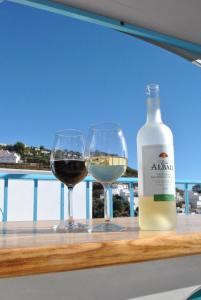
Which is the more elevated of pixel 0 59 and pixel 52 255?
pixel 0 59

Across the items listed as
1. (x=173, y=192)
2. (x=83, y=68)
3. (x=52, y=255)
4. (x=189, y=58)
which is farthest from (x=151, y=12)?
(x=83, y=68)

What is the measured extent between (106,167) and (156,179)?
0.10 m

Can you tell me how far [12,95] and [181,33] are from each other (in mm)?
12174

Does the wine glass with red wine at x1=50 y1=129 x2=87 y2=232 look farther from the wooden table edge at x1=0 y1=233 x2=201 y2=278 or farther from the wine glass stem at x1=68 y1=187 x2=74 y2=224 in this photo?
the wooden table edge at x1=0 y1=233 x2=201 y2=278

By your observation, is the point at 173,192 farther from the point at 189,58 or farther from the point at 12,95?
the point at 12,95

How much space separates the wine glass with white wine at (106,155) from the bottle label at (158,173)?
0.06 m

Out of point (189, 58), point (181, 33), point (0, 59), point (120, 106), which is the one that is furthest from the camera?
point (120, 106)

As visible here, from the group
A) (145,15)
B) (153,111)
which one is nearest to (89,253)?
(153,111)

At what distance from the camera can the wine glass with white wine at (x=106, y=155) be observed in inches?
26.4

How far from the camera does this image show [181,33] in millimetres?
2594

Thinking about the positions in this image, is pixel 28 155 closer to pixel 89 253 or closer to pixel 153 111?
pixel 153 111

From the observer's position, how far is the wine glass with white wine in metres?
0.67

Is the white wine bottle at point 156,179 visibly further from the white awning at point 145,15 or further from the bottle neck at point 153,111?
the white awning at point 145,15

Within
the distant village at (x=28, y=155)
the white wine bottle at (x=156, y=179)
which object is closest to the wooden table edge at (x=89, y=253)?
the white wine bottle at (x=156, y=179)
